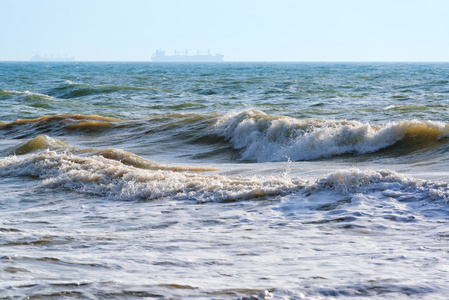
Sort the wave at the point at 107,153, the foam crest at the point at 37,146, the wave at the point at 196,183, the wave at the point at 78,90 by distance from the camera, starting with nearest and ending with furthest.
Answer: the wave at the point at 196,183 → the wave at the point at 107,153 → the foam crest at the point at 37,146 → the wave at the point at 78,90

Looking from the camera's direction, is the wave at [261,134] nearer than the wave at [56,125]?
Yes

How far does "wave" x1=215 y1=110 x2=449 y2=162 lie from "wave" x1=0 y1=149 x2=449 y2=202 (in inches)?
113

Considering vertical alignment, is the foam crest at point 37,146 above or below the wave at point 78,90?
below

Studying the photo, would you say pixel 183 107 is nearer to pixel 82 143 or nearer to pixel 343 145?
pixel 82 143

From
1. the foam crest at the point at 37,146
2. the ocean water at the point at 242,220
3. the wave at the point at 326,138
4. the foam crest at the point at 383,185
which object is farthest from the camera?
the foam crest at the point at 37,146

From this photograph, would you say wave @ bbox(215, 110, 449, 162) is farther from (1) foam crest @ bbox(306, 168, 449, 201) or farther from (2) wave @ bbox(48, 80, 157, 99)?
(2) wave @ bbox(48, 80, 157, 99)

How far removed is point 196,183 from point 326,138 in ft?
14.3

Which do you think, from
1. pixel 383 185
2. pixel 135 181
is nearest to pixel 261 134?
pixel 135 181

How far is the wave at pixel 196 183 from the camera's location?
226 inches

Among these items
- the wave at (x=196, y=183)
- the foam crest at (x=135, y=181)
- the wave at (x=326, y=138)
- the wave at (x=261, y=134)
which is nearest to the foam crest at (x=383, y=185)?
the wave at (x=196, y=183)

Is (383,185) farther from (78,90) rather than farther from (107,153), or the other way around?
(78,90)

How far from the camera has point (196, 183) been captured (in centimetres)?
667

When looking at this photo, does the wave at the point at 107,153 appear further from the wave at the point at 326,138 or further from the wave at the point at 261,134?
the wave at the point at 326,138

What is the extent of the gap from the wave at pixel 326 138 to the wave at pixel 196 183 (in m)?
2.88
